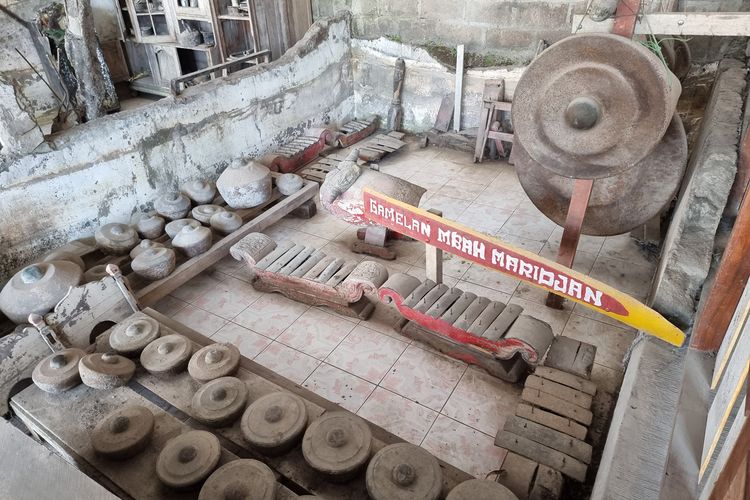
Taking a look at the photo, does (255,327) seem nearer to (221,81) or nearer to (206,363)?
(206,363)

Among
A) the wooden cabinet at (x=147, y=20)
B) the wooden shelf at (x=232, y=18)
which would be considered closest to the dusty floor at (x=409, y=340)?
the wooden shelf at (x=232, y=18)

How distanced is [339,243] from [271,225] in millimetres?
915

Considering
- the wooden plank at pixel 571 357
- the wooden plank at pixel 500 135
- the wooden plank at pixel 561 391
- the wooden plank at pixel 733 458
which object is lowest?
the wooden plank at pixel 561 391

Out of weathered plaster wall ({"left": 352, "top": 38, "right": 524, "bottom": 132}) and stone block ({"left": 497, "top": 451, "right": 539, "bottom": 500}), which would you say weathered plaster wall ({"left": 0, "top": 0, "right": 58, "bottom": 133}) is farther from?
stone block ({"left": 497, "top": 451, "right": 539, "bottom": 500})

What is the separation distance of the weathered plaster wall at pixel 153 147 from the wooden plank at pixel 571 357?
14.8 feet

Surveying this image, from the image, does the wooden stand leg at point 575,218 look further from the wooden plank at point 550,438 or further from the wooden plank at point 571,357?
the wooden plank at point 550,438

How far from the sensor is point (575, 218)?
12.7ft

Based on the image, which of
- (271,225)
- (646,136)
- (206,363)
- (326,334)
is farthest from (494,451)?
(271,225)

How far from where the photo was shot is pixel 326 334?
13.8 ft

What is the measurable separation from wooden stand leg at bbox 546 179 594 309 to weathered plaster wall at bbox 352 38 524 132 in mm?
3570

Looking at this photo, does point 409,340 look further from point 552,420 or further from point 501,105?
point 501,105

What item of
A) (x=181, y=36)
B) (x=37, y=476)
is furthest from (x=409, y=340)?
(x=181, y=36)

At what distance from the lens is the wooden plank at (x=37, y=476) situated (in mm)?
1893

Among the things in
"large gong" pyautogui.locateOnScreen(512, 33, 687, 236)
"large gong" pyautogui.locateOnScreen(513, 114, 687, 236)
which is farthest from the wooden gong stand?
"large gong" pyautogui.locateOnScreen(513, 114, 687, 236)
